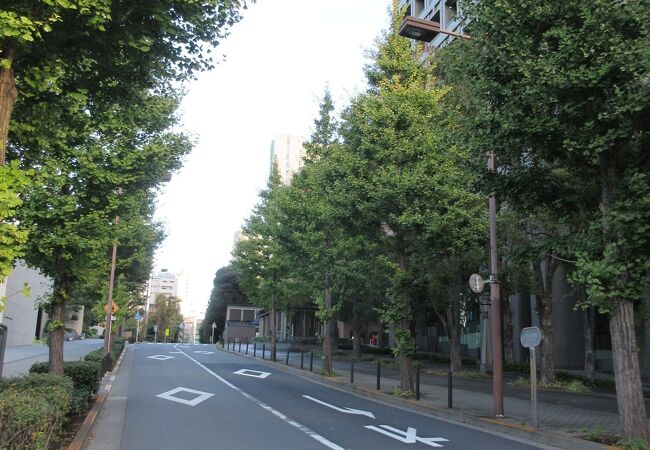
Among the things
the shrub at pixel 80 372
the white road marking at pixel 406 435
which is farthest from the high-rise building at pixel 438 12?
the shrub at pixel 80 372

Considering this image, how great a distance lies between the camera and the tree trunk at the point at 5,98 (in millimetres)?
5699

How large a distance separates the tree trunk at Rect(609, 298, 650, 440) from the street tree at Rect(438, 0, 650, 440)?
0.02 metres

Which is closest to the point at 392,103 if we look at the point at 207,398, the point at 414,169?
the point at 414,169

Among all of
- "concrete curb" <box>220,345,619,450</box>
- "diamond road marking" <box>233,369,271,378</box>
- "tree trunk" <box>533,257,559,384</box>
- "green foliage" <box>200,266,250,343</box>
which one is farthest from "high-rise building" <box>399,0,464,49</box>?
"green foliage" <box>200,266,250,343</box>

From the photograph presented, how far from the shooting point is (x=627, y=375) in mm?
8812

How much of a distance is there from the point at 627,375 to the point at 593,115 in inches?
170

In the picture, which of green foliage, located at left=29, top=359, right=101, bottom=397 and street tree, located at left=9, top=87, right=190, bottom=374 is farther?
green foliage, located at left=29, top=359, right=101, bottom=397

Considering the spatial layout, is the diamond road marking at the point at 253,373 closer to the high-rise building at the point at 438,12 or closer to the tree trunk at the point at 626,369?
the tree trunk at the point at 626,369

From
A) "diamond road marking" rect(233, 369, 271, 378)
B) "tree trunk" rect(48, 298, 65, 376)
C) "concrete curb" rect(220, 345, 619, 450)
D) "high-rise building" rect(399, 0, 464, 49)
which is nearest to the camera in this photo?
"concrete curb" rect(220, 345, 619, 450)

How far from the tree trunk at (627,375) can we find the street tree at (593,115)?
16 mm

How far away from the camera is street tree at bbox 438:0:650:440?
8.24 meters

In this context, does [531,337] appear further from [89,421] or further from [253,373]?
[253,373]

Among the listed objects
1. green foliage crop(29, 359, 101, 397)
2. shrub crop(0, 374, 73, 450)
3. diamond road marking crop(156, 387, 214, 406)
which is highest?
shrub crop(0, 374, 73, 450)

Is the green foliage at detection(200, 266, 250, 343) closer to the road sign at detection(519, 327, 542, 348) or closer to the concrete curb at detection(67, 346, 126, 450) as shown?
the concrete curb at detection(67, 346, 126, 450)
